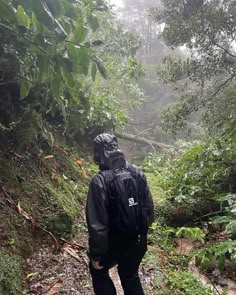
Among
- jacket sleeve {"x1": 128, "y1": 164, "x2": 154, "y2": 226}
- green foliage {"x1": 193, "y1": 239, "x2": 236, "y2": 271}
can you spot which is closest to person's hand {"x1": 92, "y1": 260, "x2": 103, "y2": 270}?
jacket sleeve {"x1": 128, "y1": 164, "x2": 154, "y2": 226}

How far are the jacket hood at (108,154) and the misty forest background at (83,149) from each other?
54 centimetres

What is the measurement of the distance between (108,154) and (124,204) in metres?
0.49

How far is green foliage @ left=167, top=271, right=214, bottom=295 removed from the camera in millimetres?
3978

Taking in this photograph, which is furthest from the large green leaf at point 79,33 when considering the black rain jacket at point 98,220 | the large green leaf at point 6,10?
the black rain jacket at point 98,220

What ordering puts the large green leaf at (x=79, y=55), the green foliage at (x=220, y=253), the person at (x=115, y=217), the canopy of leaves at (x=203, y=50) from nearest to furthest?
1. the large green leaf at (x=79, y=55)
2. the person at (x=115, y=217)
3. the green foliage at (x=220, y=253)
4. the canopy of leaves at (x=203, y=50)

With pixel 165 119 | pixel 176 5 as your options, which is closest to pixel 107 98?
pixel 165 119

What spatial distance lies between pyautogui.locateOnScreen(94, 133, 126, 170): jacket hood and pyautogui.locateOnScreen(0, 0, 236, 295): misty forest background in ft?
1.77

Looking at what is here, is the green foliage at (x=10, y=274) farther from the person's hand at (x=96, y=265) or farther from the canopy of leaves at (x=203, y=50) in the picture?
the canopy of leaves at (x=203, y=50)

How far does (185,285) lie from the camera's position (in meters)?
4.10

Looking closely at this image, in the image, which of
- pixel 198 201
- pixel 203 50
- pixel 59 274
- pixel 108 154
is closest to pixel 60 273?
pixel 59 274

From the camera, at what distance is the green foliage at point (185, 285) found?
13.0ft

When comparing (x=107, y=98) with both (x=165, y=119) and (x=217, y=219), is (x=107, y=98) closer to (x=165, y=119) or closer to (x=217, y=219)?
(x=165, y=119)

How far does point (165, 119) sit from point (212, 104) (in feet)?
4.00

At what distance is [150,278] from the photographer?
419cm
